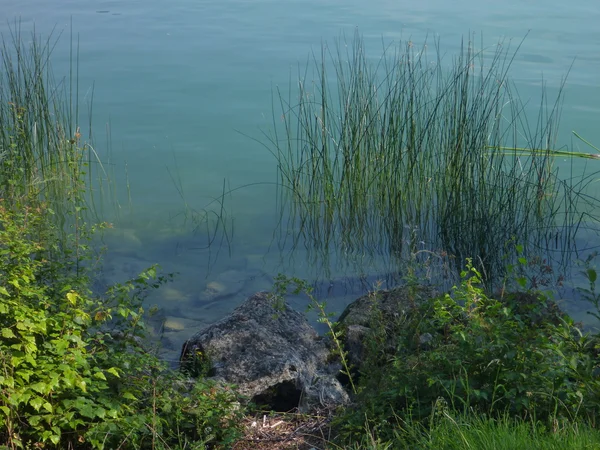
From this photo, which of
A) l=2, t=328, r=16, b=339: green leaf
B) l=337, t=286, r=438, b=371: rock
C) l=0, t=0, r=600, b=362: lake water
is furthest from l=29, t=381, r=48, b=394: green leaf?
l=0, t=0, r=600, b=362: lake water

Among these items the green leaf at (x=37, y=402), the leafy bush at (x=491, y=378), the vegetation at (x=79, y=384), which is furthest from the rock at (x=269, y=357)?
the green leaf at (x=37, y=402)

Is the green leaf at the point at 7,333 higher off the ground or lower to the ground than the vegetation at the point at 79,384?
higher

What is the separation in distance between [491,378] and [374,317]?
2.73 ft

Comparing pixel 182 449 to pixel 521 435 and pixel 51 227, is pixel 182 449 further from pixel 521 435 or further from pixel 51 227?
pixel 51 227

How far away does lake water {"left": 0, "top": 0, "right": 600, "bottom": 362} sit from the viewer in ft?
15.2

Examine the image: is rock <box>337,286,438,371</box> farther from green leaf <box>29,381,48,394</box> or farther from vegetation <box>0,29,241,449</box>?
green leaf <box>29,381,48,394</box>

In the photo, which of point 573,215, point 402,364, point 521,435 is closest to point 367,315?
point 402,364

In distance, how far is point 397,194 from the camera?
4617 millimetres

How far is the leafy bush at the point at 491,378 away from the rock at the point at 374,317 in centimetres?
56

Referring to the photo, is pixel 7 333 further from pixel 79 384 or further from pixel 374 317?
pixel 374 317

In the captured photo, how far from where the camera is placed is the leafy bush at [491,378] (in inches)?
78.8

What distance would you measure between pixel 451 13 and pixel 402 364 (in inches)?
327

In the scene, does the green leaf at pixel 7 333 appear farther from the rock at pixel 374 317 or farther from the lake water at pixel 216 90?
the lake water at pixel 216 90

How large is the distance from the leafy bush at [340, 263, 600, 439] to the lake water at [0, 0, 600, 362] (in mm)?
1611
